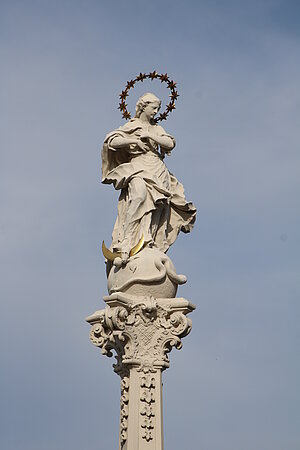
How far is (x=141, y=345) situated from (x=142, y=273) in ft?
4.22

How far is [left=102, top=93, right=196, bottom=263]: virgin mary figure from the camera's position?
1512 cm

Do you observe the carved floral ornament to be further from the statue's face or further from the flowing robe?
the statue's face

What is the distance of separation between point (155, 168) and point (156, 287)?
257 centimetres

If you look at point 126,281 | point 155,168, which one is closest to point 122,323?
point 126,281

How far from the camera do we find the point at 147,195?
15.3 m

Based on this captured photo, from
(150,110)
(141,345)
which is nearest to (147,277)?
(141,345)

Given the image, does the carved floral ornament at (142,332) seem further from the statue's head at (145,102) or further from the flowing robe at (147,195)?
the statue's head at (145,102)

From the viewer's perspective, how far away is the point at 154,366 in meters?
14.0

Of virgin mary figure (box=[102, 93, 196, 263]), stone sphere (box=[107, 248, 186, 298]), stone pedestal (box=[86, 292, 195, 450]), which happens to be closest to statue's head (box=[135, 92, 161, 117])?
virgin mary figure (box=[102, 93, 196, 263])

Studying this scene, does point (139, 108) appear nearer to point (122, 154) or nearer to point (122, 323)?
point (122, 154)

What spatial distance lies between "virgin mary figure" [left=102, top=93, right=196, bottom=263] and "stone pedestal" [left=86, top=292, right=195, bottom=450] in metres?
1.29

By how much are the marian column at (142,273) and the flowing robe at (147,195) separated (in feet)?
0.06
